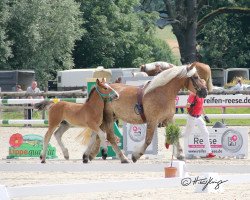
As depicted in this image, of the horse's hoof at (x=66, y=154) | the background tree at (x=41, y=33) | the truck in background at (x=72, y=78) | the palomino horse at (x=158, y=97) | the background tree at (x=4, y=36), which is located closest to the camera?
the palomino horse at (x=158, y=97)

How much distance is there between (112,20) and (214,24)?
7.44 metres

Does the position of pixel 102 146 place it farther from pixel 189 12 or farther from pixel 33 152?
pixel 189 12

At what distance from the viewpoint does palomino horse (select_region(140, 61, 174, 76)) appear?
19.1 metres

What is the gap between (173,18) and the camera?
5166 centimetres

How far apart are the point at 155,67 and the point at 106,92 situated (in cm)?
219

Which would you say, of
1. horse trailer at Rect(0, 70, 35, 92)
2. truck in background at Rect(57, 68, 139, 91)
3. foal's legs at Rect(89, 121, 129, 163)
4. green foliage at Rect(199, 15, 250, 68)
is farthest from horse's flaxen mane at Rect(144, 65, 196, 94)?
green foliage at Rect(199, 15, 250, 68)

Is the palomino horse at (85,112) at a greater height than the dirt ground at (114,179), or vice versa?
the palomino horse at (85,112)

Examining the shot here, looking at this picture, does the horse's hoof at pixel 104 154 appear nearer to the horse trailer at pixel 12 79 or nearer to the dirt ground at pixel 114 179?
the dirt ground at pixel 114 179

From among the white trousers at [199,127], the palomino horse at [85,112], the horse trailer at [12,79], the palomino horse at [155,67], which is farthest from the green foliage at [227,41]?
the palomino horse at [85,112]

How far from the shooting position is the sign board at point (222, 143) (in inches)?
762

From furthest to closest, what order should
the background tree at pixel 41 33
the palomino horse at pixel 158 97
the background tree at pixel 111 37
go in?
the background tree at pixel 111 37 → the background tree at pixel 41 33 → the palomino horse at pixel 158 97

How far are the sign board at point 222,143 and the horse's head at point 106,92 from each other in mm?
2517

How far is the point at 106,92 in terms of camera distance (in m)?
17.5

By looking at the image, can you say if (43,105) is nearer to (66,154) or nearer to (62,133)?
(62,133)
